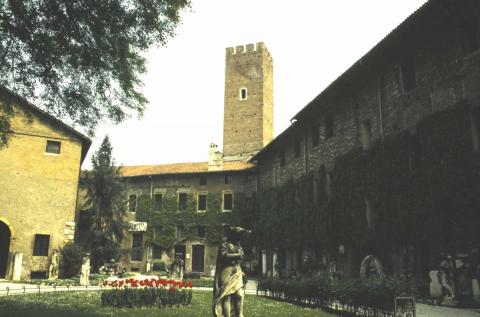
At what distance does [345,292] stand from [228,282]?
4.50 metres

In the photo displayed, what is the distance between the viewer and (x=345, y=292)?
10.2 meters

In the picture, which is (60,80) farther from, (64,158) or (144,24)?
(64,158)

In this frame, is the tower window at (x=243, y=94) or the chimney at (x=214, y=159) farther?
the tower window at (x=243, y=94)

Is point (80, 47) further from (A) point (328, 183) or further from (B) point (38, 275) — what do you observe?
(B) point (38, 275)

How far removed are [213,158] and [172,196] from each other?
16.5ft

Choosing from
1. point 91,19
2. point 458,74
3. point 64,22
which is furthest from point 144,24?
point 458,74

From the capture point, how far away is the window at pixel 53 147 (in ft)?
81.6

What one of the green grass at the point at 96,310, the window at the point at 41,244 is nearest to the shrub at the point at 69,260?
the window at the point at 41,244

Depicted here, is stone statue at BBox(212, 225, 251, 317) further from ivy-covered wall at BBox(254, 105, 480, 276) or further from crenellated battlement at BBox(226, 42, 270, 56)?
crenellated battlement at BBox(226, 42, 270, 56)

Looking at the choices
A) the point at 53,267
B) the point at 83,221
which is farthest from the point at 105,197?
the point at 53,267

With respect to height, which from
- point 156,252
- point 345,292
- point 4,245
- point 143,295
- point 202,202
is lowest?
point 143,295

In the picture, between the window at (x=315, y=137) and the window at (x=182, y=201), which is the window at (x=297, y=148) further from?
the window at (x=182, y=201)

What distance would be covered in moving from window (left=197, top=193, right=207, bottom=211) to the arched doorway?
15927 millimetres

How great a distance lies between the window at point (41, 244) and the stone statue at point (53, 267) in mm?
630
